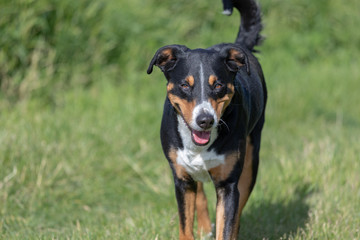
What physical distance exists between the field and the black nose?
1350 mm

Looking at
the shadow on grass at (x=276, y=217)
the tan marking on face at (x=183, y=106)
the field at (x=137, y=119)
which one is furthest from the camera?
the field at (x=137, y=119)

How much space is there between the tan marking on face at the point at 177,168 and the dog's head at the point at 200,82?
268 mm

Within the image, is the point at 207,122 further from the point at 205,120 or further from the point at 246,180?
the point at 246,180

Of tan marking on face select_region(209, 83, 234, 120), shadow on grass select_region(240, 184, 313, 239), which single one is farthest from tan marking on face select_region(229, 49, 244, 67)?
shadow on grass select_region(240, 184, 313, 239)

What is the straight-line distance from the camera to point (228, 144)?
4219mm

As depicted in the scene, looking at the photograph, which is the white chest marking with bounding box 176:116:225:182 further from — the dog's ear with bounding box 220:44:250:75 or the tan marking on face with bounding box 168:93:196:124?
the dog's ear with bounding box 220:44:250:75

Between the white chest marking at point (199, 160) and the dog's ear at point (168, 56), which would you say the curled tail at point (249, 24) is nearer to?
the dog's ear at point (168, 56)

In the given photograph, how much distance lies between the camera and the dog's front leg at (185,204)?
4.45 meters

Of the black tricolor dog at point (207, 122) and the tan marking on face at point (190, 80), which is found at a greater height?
the tan marking on face at point (190, 80)

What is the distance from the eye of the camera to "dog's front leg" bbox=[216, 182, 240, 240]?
4227 mm

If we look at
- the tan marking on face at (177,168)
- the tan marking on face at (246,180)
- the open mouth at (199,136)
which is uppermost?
the open mouth at (199,136)

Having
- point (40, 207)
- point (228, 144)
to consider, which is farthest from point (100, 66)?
point (228, 144)

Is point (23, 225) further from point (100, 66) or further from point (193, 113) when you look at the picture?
point (100, 66)

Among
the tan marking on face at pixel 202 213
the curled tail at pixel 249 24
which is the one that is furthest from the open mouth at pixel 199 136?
the curled tail at pixel 249 24
